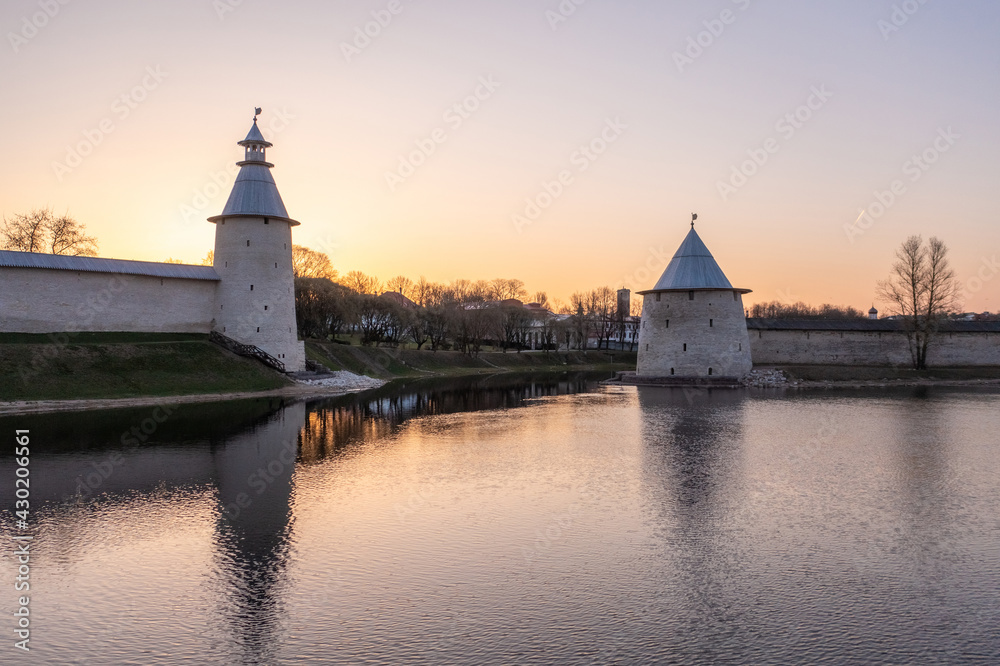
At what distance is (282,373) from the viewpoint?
3062 cm

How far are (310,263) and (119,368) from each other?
94.6 ft

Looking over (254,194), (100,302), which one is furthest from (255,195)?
(100,302)

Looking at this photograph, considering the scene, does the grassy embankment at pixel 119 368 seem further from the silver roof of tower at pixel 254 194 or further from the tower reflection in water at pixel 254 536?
the tower reflection in water at pixel 254 536

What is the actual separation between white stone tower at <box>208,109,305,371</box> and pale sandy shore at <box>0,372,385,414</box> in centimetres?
251

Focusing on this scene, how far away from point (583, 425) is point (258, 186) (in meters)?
20.8

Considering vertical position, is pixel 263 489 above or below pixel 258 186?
below

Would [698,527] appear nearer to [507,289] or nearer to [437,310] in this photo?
[437,310]

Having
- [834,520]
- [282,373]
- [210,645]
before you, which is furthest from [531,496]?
[282,373]

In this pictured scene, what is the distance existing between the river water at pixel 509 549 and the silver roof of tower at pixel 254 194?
17.0 m

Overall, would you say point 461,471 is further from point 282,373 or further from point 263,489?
point 282,373

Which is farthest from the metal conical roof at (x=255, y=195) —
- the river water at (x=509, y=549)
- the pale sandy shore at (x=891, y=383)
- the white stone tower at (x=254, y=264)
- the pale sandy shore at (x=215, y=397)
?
the pale sandy shore at (x=891, y=383)

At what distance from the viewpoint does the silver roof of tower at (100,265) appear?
26672 millimetres

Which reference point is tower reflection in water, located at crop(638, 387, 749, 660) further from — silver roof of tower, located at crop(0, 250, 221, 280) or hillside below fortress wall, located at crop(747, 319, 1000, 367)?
hillside below fortress wall, located at crop(747, 319, 1000, 367)

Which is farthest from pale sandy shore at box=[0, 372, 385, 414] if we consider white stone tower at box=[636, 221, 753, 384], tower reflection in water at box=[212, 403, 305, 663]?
white stone tower at box=[636, 221, 753, 384]
